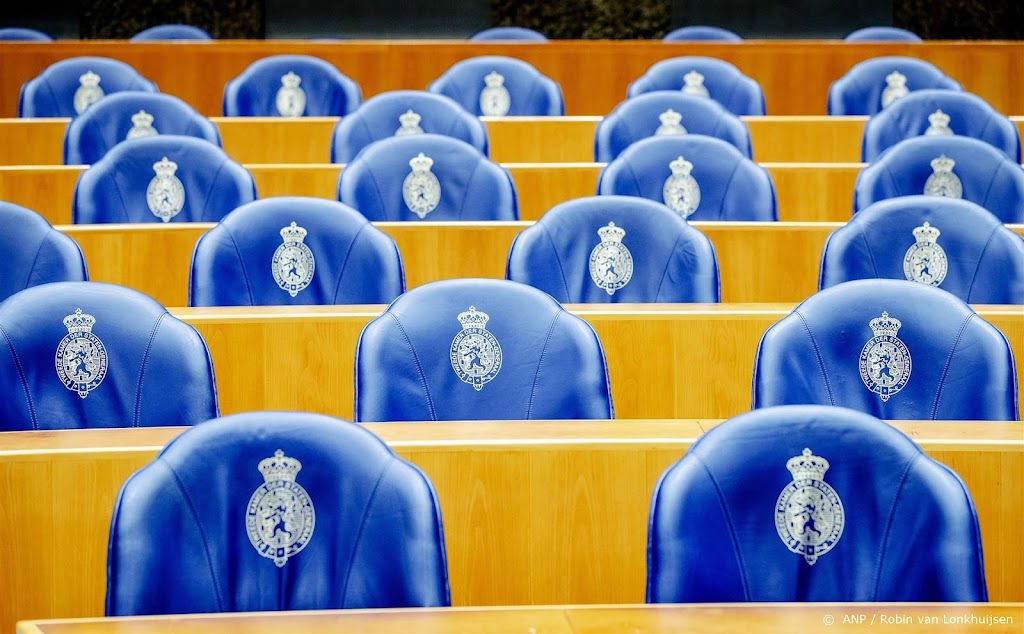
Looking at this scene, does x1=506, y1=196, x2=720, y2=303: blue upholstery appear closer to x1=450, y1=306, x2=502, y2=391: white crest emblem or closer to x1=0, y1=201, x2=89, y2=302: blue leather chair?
x1=450, y1=306, x2=502, y2=391: white crest emblem

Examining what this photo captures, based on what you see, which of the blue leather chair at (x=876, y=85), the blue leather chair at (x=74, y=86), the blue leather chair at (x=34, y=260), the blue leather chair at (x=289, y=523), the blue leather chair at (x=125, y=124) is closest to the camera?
the blue leather chair at (x=289, y=523)

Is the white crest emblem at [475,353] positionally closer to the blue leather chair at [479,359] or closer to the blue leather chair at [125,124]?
the blue leather chair at [479,359]

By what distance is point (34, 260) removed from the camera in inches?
108

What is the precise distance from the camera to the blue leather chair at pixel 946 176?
353 centimetres

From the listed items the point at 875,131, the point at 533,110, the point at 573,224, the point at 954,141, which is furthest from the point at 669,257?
the point at 533,110

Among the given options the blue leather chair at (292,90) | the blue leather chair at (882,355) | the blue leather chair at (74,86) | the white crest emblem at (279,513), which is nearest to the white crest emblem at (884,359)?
the blue leather chair at (882,355)

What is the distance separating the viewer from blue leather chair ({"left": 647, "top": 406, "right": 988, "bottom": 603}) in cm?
154

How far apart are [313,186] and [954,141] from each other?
207cm

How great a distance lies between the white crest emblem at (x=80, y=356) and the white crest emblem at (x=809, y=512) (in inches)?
50.4

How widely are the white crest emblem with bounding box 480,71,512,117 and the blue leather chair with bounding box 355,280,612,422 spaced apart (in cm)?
314

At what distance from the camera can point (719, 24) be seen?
25.8 ft

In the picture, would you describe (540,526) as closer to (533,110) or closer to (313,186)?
(313,186)

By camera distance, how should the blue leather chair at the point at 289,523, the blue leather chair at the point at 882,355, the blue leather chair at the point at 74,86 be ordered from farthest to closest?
1. the blue leather chair at the point at 74,86
2. the blue leather chair at the point at 882,355
3. the blue leather chair at the point at 289,523

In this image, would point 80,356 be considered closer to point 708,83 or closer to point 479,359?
point 479,359
